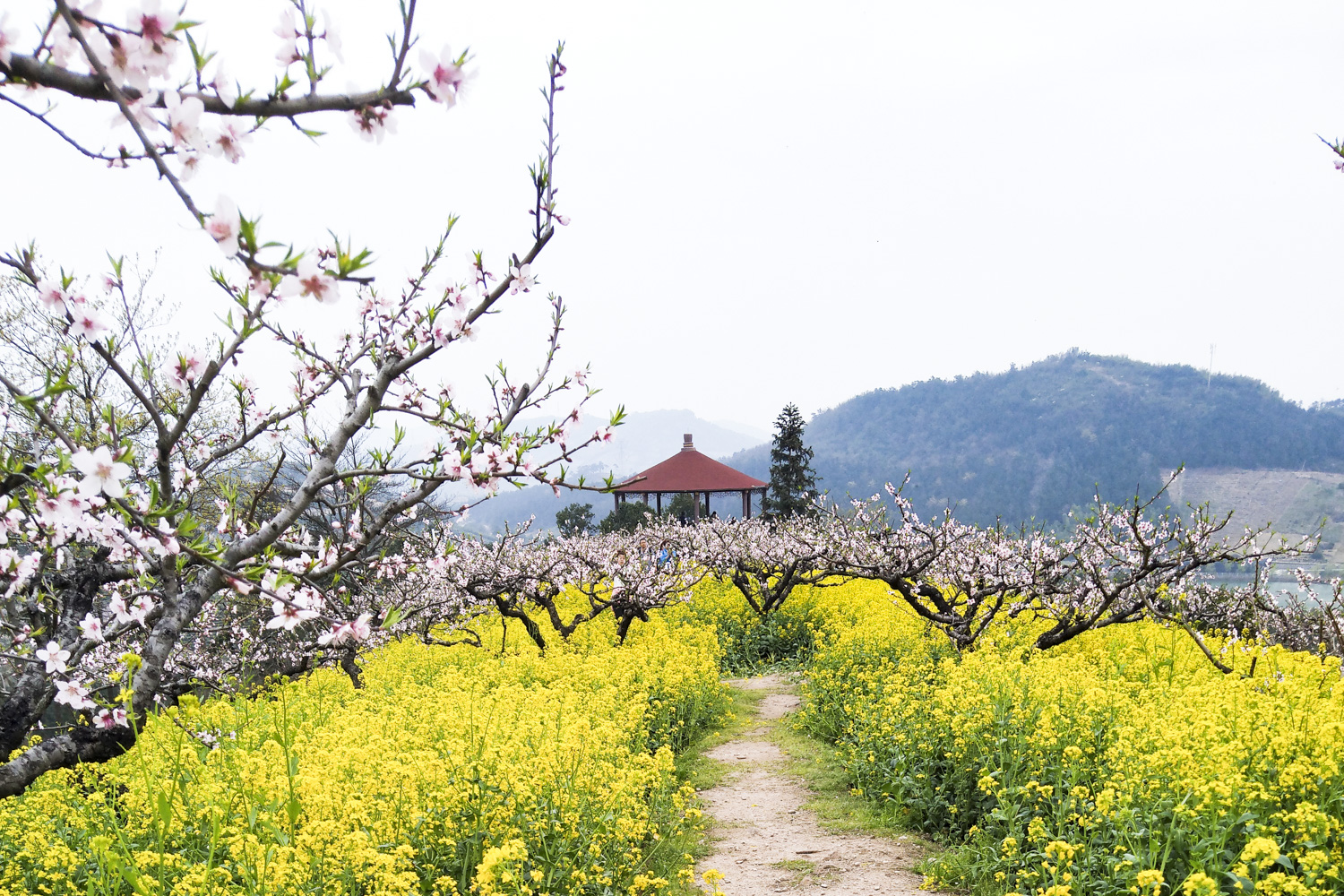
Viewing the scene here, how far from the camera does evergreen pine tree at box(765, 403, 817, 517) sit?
105 ft

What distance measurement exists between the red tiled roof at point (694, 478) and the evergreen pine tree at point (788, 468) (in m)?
1.24

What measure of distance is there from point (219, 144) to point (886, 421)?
387ft

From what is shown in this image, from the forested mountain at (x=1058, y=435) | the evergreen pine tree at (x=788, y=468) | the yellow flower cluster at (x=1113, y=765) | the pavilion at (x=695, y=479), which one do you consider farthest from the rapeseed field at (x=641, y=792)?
the forested mountain at (x=1058, y=435)

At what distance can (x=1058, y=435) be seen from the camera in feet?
327

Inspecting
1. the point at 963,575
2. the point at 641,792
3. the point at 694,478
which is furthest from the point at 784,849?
the point at 694,478

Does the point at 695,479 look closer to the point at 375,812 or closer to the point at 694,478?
the point at 694,478

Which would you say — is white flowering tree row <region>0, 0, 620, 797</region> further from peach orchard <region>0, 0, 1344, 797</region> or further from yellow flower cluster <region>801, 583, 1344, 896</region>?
yellow flower cluster <region>801, 583, 1344, 896</region>

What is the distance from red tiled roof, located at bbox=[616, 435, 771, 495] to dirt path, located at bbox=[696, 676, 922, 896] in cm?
1938

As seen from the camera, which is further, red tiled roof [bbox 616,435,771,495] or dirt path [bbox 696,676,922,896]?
red tiled roof [bbox 616,435,771,495]

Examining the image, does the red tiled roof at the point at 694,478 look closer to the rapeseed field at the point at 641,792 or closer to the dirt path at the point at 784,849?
the dirt path at the point at 784,849

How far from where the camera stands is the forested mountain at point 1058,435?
90.0 metres

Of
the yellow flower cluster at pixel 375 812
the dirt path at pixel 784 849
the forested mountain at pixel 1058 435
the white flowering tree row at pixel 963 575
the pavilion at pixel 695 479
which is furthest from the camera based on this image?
the forested mountain at pixel 1058 435

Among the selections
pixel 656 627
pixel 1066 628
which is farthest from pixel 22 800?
pixel 1066 628

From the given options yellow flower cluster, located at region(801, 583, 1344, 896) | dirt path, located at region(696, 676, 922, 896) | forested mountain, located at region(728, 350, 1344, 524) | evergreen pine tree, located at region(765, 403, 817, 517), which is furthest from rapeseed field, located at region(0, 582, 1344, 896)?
forested mountain, located at region(728, 350, 1344, 524)
